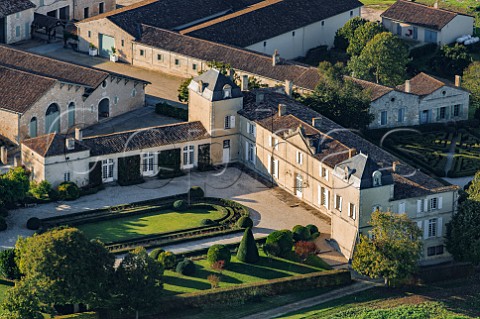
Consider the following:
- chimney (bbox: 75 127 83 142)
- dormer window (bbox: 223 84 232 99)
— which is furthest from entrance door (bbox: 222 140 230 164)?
chimney (bbox: 75 127 83 142)

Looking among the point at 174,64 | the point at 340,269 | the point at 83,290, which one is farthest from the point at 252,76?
the point at 83,290

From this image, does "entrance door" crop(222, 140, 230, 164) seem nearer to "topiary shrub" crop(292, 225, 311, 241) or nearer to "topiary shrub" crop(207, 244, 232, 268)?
"topiary shrub" crop(292, 225, 311, 241)

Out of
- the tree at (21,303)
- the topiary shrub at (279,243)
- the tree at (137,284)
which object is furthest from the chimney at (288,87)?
the tree at (21,303)

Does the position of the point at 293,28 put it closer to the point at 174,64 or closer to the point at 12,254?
the point at 174,64

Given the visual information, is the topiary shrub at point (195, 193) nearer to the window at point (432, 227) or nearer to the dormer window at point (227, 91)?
the dormer window at point (227, 91)

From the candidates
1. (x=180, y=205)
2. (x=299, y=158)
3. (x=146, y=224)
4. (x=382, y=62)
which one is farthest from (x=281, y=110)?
(x=382, y=62)

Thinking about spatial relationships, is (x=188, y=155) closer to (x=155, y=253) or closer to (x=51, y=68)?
(x=155, y=253)
